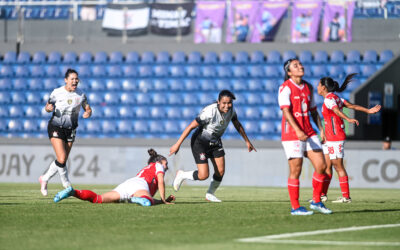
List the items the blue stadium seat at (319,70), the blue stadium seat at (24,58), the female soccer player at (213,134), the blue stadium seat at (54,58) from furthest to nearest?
the blue stadium seat at (24,58) → the blue stadium seat at (54,58) → the blue stadium seat at (319,70) → the female soccer player at (213,134)

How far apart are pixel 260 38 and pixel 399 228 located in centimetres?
1908

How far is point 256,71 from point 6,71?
31.0ft

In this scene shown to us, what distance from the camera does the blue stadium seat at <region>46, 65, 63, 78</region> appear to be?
28.1m

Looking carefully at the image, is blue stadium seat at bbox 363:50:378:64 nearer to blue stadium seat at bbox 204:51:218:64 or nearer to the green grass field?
blue stadium seat at bbox 204:51:218:64

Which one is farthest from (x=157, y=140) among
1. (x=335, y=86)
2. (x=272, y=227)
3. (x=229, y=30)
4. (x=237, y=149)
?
(x=272, y=227)

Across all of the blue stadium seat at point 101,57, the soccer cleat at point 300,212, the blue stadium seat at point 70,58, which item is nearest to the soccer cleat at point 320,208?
the soccer cleat at point 300,212

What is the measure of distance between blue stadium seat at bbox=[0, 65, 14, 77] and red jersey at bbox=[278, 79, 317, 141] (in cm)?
2042

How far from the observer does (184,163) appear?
73.0ft

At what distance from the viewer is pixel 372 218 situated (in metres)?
9.38

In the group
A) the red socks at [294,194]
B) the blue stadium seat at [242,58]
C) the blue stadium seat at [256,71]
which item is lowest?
the red socks at [294,194]

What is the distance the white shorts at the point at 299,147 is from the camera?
9656 millimetres

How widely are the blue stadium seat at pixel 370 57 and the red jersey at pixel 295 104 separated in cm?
1692

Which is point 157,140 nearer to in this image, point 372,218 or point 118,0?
point 118,0

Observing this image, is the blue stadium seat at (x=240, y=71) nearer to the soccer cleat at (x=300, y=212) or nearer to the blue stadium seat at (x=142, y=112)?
the blue stadium seat at (x=142, y=112)
